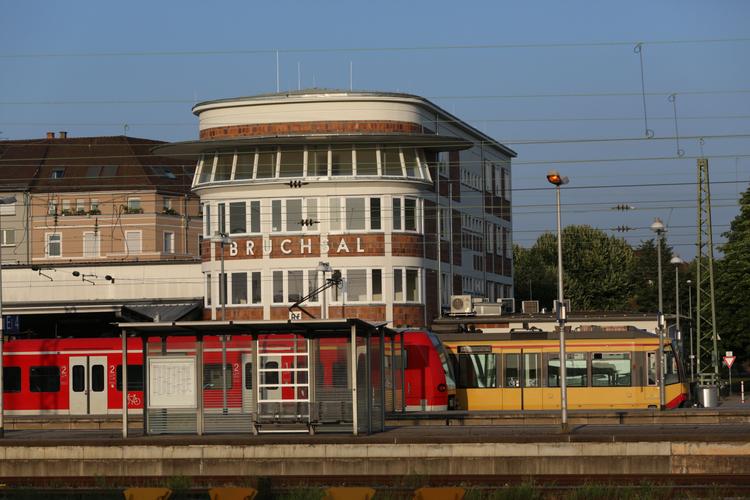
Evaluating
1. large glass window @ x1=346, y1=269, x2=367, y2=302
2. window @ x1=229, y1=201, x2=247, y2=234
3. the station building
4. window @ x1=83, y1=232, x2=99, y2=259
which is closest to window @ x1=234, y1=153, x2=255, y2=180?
the station building

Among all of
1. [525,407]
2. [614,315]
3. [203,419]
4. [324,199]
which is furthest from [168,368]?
[324,199]

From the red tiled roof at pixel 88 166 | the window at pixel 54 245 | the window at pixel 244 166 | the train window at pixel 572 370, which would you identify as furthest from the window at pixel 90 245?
the train window at pixel 572 370

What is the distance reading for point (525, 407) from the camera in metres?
46.7

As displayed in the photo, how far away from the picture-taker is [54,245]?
357 feet

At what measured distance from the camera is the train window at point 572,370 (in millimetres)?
46062

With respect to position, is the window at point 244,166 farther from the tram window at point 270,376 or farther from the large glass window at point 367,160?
the tram window at point 270,376

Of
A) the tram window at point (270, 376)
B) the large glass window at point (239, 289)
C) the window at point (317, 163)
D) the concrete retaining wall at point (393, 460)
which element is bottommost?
the concrete retaining wall at point (393, 460)

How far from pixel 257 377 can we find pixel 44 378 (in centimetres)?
1624

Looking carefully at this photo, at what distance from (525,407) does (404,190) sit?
24319mm

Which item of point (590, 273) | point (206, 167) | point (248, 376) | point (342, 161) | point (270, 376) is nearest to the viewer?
point (270, 376)

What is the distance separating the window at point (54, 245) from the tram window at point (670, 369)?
69.3m

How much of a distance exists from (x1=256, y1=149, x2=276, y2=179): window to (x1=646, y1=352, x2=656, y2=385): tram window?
1083 inches

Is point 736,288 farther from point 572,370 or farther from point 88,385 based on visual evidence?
point 88,385

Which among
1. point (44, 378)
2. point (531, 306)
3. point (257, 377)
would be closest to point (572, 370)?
point (257, 377)
